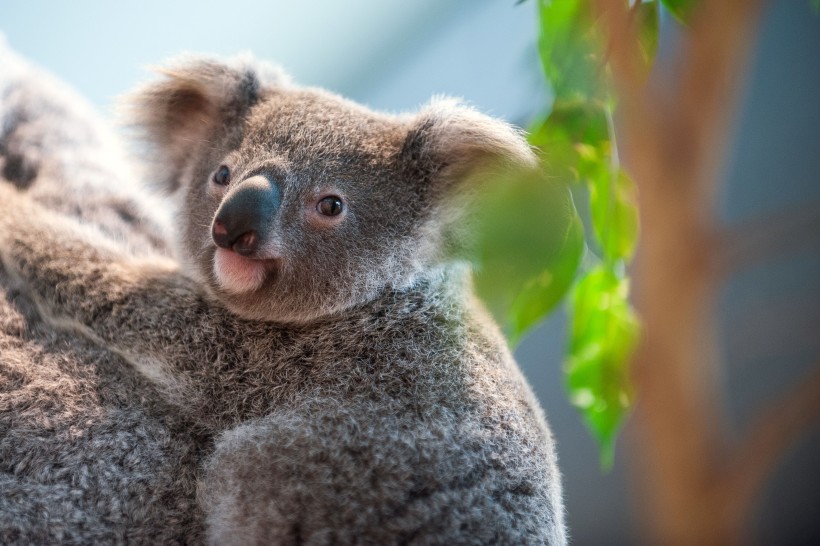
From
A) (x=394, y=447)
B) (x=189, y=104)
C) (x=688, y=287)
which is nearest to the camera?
(x=688, y=287)

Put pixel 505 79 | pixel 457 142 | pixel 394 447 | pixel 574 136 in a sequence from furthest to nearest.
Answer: pixel 505 79
pixel 457 142
pixel 574 136
pixel 394 447

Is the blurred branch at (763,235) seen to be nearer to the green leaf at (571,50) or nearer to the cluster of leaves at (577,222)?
the cluster of leaves at (577,222)

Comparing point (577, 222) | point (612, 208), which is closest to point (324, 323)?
point (577, 222)

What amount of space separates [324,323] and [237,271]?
0.29 metres

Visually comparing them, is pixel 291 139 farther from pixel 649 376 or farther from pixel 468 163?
pixel 649 376

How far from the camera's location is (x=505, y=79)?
2.46 m

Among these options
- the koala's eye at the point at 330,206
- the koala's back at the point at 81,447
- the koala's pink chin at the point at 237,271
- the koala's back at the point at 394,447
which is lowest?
the koala's back at the point at 81,447

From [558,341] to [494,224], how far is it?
114 inches

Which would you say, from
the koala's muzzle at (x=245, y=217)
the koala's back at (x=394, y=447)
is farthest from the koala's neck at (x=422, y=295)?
the koala's muzzle at (x=245, y=217)

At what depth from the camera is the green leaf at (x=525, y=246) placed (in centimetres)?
127

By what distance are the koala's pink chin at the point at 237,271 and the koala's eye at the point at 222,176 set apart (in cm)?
23

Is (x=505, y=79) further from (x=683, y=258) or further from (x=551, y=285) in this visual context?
(x=683, y=258)

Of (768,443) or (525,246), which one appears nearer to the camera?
(768,443)

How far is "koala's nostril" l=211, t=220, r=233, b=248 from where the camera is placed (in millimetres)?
1701
